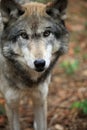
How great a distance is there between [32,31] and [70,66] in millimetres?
3168

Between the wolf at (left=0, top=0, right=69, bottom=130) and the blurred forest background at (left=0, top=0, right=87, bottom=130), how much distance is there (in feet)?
2.77

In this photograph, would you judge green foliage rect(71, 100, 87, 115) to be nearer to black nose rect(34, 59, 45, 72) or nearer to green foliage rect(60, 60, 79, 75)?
green foliage rect(60, 60, 79, 75)

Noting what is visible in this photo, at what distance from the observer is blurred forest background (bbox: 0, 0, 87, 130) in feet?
21.1

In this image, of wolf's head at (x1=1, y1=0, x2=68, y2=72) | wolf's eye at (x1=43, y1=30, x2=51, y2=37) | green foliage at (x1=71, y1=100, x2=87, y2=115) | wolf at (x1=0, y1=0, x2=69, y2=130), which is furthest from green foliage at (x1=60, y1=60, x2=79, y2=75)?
wolf's eye at (x1=43, y1=30, x2=51, y2=37)

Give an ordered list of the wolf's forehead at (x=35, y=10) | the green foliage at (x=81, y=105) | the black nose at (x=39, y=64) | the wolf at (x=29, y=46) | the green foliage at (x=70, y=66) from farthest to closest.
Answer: the green foliage at (x=70, y=66) → the green foliage at (x=81, y=105) → the wolf's forehead at (x=35, y=10) → the wolf at (x=29, y=46) → the black nose at (x=39, y=64)

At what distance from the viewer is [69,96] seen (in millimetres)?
7195

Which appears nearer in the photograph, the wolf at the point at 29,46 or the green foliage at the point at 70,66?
the wolf at the point at 29,46

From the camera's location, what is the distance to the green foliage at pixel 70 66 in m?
7.98

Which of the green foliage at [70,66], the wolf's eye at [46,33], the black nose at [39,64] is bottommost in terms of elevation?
the green foliage at [70,66]

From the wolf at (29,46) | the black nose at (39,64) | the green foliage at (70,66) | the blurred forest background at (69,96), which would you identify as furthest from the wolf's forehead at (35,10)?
the green foliage at (70,66)

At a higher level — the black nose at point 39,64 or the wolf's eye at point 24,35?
the wolf's eye at point 24,35

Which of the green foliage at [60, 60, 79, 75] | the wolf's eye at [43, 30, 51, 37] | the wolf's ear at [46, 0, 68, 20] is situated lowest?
the green foliage at [60, 60, 79, 75]

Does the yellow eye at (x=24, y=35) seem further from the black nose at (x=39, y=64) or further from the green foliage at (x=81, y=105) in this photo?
the green foliage at (x=81, y=105)

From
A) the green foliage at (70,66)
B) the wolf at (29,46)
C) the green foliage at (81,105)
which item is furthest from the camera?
the green foliage at (70,66)
